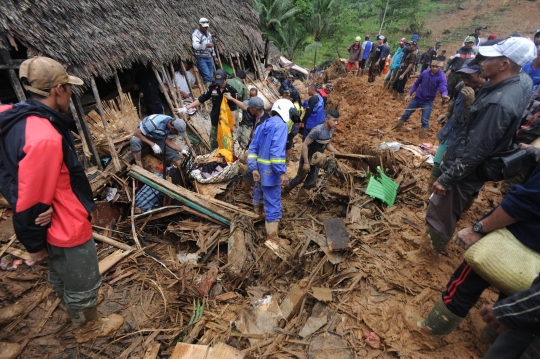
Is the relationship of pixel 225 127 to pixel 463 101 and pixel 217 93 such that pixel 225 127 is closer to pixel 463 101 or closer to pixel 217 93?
pixel 217 93

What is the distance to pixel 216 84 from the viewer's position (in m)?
6.52

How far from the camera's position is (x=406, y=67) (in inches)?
423

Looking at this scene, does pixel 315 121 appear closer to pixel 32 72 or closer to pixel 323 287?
pixel 323 287

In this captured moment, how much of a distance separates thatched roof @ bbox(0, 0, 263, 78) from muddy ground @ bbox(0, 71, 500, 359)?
3042 millimetres

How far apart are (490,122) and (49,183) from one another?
3659 millimetres

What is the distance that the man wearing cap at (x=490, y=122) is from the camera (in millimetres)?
2519

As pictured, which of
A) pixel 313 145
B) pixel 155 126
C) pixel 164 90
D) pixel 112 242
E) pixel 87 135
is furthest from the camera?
pixel 164 90

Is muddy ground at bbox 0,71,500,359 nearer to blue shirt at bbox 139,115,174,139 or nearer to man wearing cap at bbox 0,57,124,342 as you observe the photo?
man wearing cap at bbox 0,57,124,342

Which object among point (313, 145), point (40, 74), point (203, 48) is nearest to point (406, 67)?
point (203, 48)

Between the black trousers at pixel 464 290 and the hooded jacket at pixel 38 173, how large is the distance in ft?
10.2

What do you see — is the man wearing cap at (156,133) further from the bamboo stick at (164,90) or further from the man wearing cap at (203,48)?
the man wearing cap at (203,48)

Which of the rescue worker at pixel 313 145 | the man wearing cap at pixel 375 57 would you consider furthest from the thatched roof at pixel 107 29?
the man wearing cap at pixel 375 57

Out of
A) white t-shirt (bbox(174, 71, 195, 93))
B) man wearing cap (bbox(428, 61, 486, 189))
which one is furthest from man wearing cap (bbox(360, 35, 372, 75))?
man wearing cap (bbox(428, 61, 486, 189))

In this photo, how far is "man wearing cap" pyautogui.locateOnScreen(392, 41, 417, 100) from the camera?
33.7 feet
